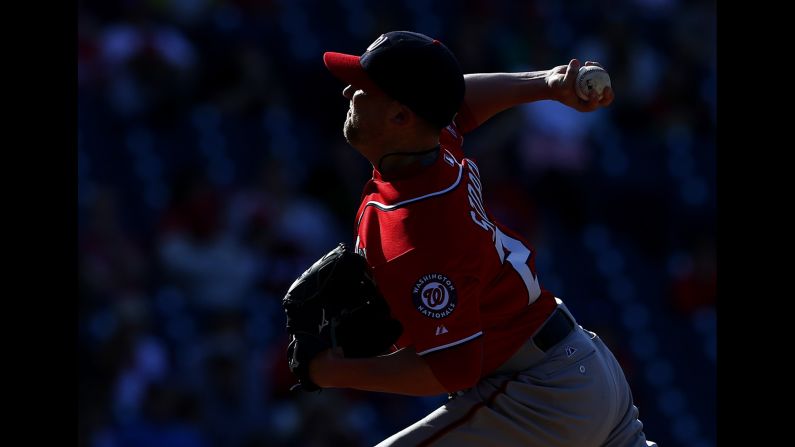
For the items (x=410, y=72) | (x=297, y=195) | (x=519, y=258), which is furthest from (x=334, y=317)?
(x=297, y=195)

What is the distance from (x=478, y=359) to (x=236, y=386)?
14.4 feet

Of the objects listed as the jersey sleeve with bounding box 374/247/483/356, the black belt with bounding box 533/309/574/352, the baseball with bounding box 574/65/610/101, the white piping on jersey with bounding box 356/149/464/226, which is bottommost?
the black belt with bounding box 533/309/574/352

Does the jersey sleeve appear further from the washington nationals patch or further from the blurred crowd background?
the blurred crowd background

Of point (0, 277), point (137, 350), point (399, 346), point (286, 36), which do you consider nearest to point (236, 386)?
point (137, 350)

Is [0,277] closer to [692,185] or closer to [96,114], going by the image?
[96,114]

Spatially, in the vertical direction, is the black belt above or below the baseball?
below

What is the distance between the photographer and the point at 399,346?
12.1 feet

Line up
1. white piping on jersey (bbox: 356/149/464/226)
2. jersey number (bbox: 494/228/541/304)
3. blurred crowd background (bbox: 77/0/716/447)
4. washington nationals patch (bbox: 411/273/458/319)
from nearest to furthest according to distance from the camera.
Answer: washington nationals patch (bbox: 411/273/458/319), white piping on jersey (bbox: 356/149/464/226), jersey number (bbox: 494/228/541/304), blurred crowd background (bbox: 77/0/716/447)

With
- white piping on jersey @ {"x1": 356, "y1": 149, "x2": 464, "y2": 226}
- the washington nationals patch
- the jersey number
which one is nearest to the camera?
the washington nationals patch

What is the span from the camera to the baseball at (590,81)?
369cm

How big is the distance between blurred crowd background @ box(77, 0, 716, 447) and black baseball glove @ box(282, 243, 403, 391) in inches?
152

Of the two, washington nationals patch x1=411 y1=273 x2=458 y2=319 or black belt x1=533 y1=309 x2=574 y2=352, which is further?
black belt x1=533 y1=309 x2=574 y2=352

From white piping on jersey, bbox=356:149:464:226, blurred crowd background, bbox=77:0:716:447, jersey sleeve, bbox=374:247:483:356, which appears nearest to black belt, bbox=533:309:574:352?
jersey sleeve, bbox=374:247:483:356

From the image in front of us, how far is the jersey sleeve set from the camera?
3361 mm
